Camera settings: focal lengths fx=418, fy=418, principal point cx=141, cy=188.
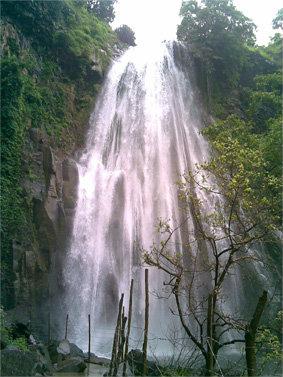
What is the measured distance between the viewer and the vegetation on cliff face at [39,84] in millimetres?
15094

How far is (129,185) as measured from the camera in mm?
18828

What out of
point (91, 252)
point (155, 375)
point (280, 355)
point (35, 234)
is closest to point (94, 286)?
point (91, 252)

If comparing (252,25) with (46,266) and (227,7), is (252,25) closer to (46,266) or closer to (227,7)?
(227,7)

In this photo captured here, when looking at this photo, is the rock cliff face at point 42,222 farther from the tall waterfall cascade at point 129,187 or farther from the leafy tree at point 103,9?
the leafy tree at point 103,9

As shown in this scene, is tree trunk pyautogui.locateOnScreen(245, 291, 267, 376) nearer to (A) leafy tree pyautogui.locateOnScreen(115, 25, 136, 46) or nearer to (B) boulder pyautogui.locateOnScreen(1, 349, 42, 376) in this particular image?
(B) boulder pyautogui.locateOnScreen(1, 349, 42, 376)

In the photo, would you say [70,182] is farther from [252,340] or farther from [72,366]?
[252,340]

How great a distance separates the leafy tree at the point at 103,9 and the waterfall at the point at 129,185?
534 cm

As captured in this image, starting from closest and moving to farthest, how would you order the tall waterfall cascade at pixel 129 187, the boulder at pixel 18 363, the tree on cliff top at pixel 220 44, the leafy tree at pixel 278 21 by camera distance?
1. the boulder at pixel 18 363
2. the tall waterfall cascade at pixel 129 187
3. the tree on cliff top at pixel 220 44
4. the leafy tree at pixel 278 21

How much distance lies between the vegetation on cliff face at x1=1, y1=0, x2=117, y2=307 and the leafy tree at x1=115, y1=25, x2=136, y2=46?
158 inches

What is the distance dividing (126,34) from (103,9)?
2433 mm

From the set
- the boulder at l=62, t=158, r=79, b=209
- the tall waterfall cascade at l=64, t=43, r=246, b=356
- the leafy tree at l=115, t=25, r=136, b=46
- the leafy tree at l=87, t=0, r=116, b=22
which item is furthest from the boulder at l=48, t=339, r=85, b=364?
the leafy tree at l=87, t=0, r=116, b=22

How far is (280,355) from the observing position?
25.0 feet

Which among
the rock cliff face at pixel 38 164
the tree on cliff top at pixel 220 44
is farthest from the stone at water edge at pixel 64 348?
the tree on cliff top at pixel 220 44

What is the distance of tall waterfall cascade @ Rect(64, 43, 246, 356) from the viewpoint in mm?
14766
